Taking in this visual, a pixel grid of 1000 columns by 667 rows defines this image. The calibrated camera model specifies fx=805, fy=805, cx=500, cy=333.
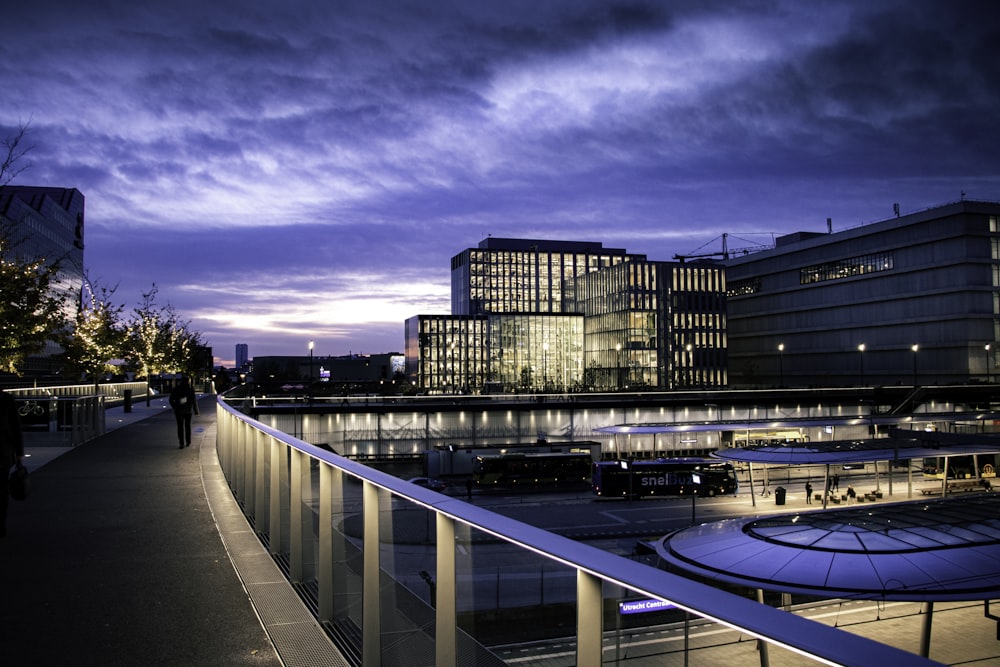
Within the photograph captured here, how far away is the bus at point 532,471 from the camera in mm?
59812

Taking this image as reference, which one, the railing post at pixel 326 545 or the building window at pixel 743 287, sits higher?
the building window at pixel 743 287

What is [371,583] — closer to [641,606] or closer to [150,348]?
[641,606]

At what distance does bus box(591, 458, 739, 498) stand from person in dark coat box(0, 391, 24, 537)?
47.8m

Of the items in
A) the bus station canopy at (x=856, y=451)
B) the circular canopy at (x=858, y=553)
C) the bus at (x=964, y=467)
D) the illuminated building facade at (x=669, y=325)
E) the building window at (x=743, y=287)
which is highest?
the building window at (x=743, y=287)

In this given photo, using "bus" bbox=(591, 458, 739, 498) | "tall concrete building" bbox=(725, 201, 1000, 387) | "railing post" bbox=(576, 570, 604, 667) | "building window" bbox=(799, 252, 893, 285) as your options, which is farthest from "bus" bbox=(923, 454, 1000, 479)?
"railing post" bbox=(576, 570, 604, 667)

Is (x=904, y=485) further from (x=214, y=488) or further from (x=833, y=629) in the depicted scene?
(x=833, y=629)

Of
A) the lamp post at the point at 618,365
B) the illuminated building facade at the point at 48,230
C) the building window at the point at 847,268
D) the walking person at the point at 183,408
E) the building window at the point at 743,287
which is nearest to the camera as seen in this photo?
the walking person at the point at 183,408

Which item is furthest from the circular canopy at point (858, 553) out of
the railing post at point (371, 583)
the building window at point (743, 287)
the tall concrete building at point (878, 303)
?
the building window at point (743, 287)

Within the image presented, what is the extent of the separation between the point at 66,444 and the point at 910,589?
20.8m

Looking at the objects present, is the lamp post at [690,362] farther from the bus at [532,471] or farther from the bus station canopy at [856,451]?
the bus station canopy at [856,451]

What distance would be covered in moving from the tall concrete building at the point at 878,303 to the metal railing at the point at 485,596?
330 ft

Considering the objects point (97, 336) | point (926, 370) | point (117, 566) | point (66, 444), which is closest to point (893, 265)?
point (926, 370)

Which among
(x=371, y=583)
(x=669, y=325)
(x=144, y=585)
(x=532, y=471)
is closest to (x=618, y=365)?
(x=669, y=325)

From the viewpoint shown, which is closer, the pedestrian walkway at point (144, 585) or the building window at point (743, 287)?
the pedestrian walkway at point (144, 585)
